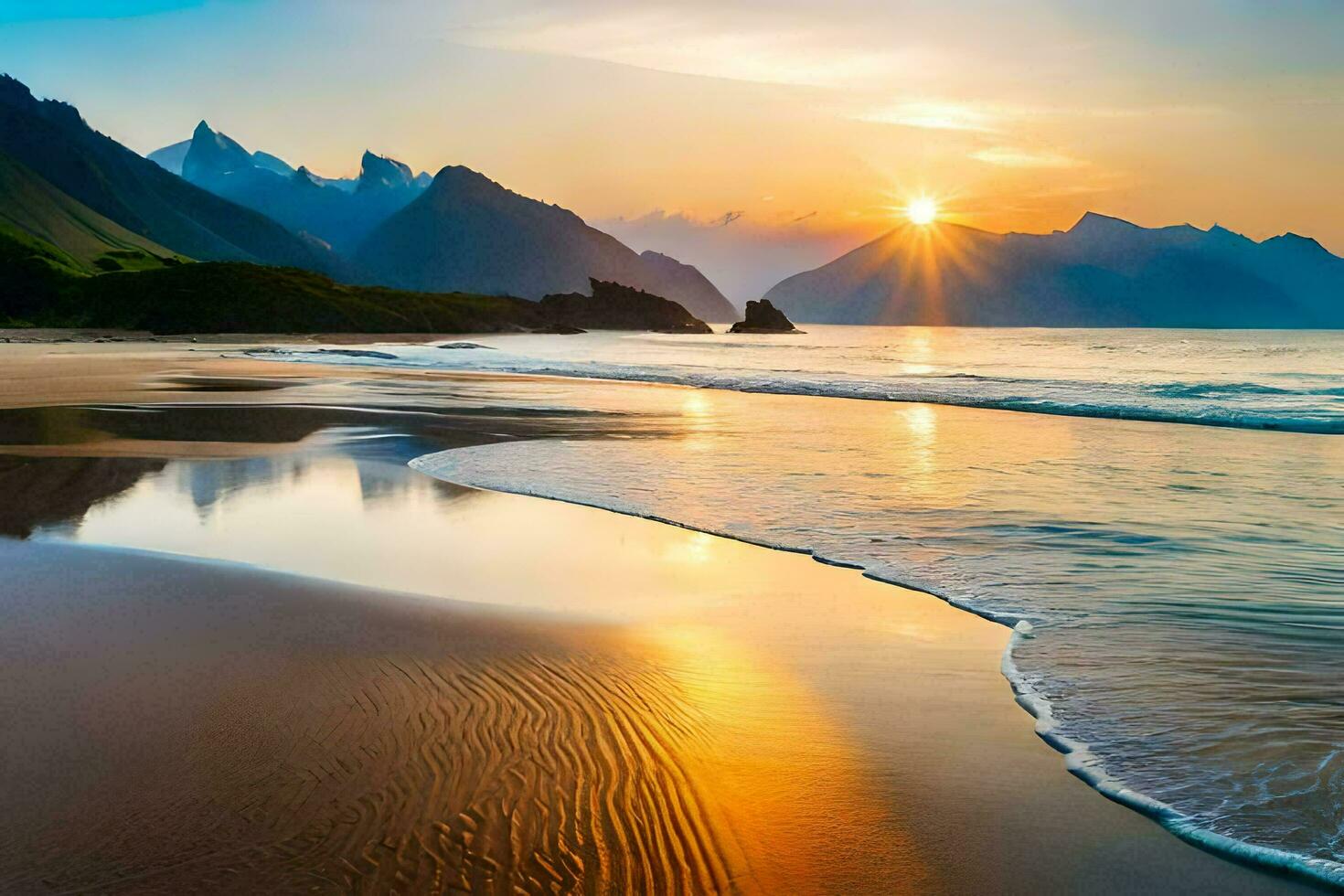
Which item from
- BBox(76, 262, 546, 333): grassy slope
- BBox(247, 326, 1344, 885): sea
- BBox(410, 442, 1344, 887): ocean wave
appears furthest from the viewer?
BBox(76, 262, 546, 333): grassy slope

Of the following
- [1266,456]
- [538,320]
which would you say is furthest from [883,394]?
[538,320]

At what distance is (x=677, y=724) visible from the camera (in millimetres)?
5418

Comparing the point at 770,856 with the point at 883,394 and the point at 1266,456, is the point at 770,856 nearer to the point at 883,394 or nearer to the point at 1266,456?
the point at 1266,456

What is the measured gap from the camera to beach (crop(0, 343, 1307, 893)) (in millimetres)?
3971

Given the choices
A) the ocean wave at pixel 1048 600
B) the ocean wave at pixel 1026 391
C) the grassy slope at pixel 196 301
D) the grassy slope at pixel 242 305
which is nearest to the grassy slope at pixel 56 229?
the grassy slope at pixel 196 301

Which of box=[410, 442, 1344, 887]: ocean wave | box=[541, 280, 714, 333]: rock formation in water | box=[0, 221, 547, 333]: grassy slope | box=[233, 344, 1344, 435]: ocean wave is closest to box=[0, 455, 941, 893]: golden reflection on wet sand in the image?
box=[410, 442, 1344, 887]: ocean wave

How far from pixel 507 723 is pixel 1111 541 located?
761cm

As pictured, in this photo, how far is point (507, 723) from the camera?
17.7ft

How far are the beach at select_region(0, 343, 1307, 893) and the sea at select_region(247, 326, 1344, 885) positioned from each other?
0.38m

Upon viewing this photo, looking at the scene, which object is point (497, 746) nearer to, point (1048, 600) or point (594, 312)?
point (1048, 600)

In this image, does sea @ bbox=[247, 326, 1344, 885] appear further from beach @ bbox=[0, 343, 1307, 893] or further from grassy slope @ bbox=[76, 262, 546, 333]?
grassy slope @ bbox=[76, 262, 546, 333]

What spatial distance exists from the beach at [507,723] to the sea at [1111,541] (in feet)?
1.25

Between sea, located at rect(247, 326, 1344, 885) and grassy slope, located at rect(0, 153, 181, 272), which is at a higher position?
grassy slope, located at rect(0, 153, 181, 272)

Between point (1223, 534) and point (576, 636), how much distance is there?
7.86 metres
